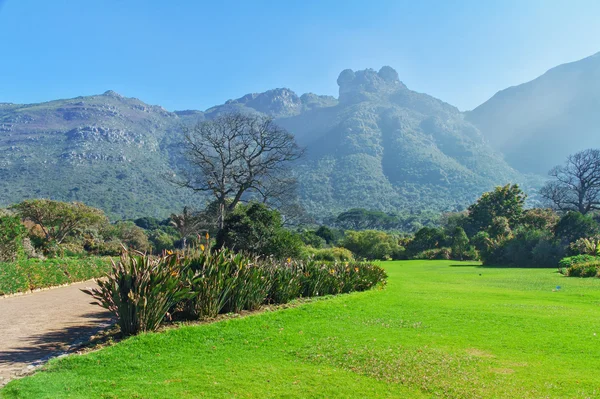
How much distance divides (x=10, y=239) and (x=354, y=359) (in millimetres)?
19846

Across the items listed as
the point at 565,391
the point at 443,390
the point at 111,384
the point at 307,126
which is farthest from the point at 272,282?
the point at 307,126

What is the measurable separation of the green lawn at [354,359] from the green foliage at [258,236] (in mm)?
7386

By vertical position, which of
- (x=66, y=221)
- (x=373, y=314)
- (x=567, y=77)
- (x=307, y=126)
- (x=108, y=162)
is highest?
(x=567, y=77)

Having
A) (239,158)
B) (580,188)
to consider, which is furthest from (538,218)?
(239,158)

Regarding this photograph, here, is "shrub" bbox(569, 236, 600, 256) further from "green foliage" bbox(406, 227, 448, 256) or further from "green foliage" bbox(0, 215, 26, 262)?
"green foliage" bbox(0, 215, 26, 262)

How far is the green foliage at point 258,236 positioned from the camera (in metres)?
17.5

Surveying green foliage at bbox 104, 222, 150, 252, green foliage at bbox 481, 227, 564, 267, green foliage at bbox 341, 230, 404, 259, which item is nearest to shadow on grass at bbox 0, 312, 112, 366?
green foliage at bbox 481, 227, 564, 267

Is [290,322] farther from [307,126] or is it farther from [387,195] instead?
[307,126]

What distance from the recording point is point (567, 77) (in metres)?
160

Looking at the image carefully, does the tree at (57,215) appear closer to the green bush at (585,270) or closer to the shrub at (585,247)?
the green bush at (585,270)

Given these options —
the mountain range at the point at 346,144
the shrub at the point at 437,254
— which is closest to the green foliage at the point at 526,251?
the shrub at the point at 437,254

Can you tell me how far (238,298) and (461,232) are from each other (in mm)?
33264

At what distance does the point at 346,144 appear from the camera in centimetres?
10681

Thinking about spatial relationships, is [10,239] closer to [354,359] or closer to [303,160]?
[354,359]
